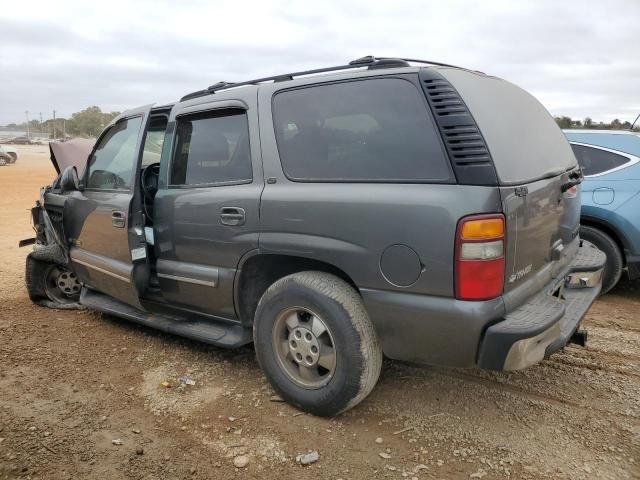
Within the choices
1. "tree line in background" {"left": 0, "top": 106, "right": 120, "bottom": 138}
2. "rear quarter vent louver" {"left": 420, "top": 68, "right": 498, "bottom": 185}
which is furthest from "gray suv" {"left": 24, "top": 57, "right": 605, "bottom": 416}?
"tree line in background" {"left": 0, "top": 106, "right": 120, "bottom": 138}

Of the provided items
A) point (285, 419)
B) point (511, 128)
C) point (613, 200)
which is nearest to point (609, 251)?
point (613, 200)

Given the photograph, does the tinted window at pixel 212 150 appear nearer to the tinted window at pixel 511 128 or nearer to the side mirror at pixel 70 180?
the side mirror at pixel 70 180

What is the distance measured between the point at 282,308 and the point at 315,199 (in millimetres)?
682

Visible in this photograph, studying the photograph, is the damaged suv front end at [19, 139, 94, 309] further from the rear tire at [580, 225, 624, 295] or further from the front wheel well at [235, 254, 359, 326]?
the rear tire at [580, 225, 624, 295]

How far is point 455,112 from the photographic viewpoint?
2430 mm

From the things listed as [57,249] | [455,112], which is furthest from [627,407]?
[57,249]

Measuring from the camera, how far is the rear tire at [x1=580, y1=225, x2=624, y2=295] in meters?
4.88

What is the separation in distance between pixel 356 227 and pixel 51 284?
378 centimetres

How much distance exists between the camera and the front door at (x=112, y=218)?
3768mm

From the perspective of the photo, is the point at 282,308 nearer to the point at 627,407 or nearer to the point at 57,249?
the point at 627,407

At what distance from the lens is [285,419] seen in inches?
116

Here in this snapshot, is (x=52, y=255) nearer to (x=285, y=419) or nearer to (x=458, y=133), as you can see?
(x=285, y=419)

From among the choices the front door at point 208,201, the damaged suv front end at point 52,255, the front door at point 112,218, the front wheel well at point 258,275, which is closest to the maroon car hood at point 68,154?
the damaged suv front end at point 52,255

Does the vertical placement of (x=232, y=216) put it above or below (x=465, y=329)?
above
